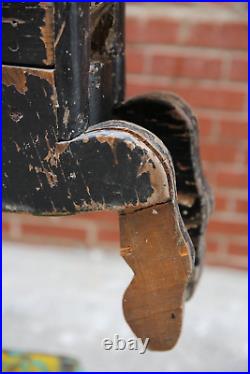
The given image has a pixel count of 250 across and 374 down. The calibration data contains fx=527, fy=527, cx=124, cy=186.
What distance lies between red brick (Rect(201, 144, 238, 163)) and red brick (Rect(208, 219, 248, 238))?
0.15 m

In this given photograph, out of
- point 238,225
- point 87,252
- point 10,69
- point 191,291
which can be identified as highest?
point 10,69

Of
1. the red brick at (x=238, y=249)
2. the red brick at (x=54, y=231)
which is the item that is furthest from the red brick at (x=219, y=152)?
the red brick at (x=54, y=231)

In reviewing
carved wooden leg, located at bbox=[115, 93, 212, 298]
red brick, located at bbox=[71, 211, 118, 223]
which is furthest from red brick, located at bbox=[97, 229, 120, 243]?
carved wooden leg, located at bbox=[115, 93, 212, 298]

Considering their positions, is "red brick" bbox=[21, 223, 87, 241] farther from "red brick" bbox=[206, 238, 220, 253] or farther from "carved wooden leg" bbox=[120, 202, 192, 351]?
"carved wooden leg" bbox=[120, 202, 192, 351]

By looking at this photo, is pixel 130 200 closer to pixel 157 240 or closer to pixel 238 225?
pixel 157 240

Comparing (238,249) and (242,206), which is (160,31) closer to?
(242,206)

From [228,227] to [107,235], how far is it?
0.30m

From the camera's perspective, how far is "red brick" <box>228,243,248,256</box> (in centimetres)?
126

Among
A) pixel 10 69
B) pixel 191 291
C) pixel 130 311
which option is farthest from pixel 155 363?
pixel 10 69

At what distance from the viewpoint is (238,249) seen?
1264mm

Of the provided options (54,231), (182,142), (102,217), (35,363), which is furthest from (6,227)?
(182,142)

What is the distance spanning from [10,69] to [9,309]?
0.71m

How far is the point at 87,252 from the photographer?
4.35ft

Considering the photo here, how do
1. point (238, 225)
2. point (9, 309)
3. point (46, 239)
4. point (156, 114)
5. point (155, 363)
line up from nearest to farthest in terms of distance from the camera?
point (156, 114)
point (155, 363)
point (9, 309)
point (238, 225)
point (46, 239)
